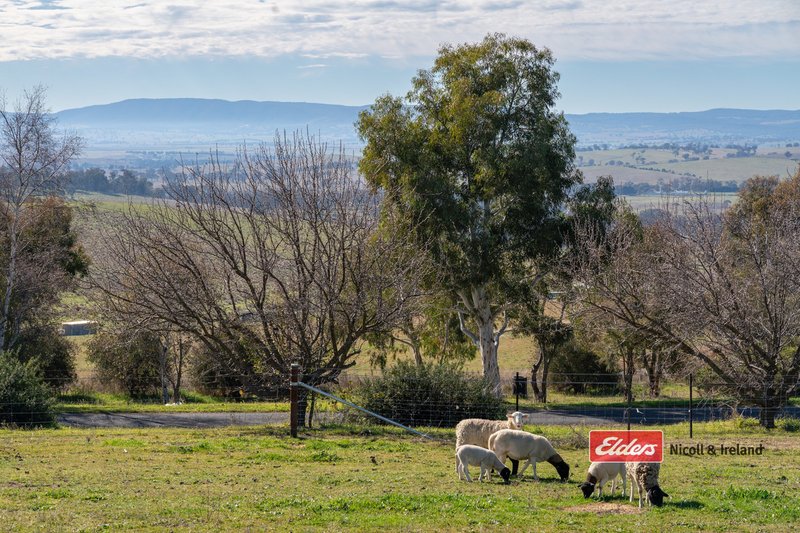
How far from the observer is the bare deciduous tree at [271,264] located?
22266 mm

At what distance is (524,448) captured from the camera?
14.2 metres

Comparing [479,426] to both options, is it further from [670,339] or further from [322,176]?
[670,339]

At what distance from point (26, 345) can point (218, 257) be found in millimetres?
19258

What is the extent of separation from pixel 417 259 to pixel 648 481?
521 inches

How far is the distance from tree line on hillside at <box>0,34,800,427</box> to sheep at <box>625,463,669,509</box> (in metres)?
10.5

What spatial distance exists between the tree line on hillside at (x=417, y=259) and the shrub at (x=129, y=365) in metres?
0.11

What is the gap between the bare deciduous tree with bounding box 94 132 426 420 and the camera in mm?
22266

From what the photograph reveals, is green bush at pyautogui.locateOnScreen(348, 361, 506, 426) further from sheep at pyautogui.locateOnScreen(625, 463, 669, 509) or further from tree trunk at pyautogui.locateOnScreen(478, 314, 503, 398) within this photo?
tree trunk at pyautogui.locateOnScreen(478, 314, 503, 398)

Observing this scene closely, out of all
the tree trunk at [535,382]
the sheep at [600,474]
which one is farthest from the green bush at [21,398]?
the tree trunk at [535,382]

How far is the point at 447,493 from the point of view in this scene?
42.1 feet

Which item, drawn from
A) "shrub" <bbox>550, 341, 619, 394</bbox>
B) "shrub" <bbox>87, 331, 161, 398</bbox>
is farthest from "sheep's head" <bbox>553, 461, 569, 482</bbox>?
"shrub" <bbox>550, 341, 619, 394</bbox>

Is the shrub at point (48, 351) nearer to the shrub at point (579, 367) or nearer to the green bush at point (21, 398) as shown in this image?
the green bush at point (21, 398)

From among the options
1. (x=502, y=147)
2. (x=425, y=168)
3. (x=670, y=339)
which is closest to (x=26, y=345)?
(x=425, y=168)

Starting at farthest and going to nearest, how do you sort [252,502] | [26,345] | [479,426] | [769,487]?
[26,345] → [479,426] → [769,487] → [252,502]
